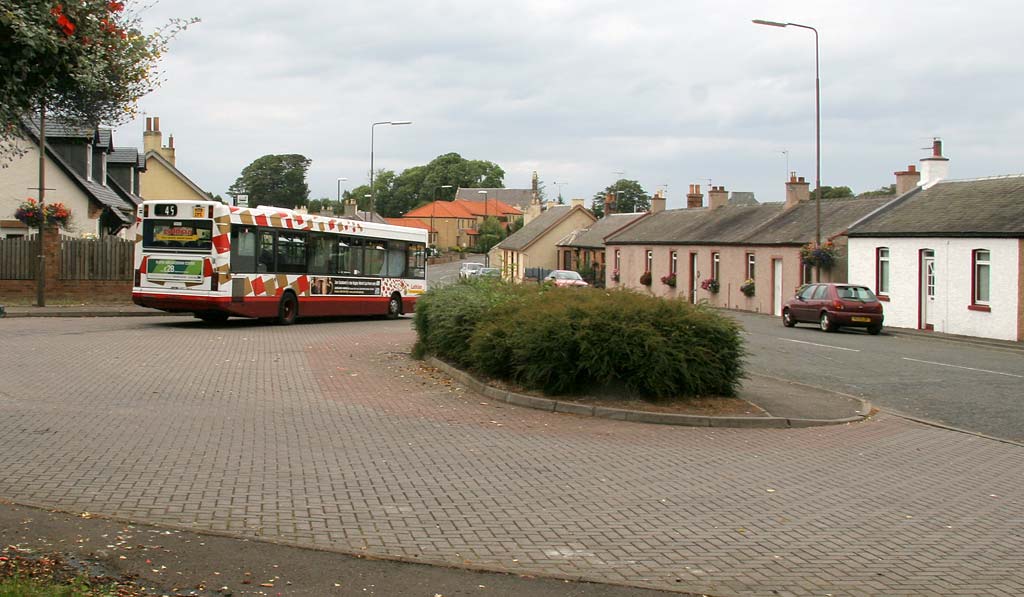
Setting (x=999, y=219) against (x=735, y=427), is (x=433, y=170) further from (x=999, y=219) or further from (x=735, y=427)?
(x=735, y=427)

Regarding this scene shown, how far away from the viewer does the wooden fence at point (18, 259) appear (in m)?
28.8

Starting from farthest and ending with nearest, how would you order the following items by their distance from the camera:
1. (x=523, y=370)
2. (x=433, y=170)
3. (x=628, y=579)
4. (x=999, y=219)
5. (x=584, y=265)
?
1. (x=433, y=170)
2. (x=584, y=265)
3. (x=999, y=219)
4. (x=523, y=370)
5. (x=628, y=579)

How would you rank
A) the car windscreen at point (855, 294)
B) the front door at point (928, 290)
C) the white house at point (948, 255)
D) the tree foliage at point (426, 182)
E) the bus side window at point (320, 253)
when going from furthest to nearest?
the tree foliage at point (426, 182) → the front door at point (928, 290) → the car windscreen at point (855, 294) → the white house at point (948, 255) → the bus side window at point (320, 253)

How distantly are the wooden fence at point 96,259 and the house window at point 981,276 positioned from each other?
27.1 metres

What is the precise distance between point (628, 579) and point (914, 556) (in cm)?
218

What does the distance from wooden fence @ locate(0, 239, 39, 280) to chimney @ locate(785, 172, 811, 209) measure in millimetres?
35356

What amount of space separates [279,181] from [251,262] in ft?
279

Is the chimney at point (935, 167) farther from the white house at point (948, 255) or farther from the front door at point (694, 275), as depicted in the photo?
the front door at point (694, 275)

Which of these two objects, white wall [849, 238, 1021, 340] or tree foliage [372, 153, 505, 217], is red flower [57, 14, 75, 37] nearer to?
white wall [849, 238, 1021, 340]

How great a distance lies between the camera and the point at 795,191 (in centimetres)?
4962

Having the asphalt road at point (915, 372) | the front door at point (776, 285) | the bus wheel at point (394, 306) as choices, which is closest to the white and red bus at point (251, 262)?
the bus wheel at point (394, 306)

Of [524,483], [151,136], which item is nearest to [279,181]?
[151,136]

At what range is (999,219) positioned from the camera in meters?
31.1

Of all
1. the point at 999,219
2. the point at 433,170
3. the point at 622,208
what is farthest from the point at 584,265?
the point at 433,170
